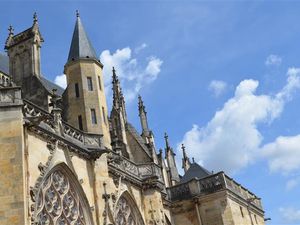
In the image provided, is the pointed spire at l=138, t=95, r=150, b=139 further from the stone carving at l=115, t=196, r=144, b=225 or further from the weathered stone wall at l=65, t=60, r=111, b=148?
the stone carving at l=115, t=196, r=144, b=225

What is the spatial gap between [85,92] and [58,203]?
6.19 meters

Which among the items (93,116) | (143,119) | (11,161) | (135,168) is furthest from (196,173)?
(11,161)

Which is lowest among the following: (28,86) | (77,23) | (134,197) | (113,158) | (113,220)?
(113,220)

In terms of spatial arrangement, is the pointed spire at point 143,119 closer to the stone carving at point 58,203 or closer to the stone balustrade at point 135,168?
the stone balustrade at point 135,168

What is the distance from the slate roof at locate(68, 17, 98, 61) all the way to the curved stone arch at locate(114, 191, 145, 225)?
6.19 metres

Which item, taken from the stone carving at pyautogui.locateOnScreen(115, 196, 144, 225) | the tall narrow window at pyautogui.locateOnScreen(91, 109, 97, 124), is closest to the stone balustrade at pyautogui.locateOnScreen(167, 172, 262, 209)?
the stone carving at pyautogui.locateOnScreen(115, 196, 144, 225)

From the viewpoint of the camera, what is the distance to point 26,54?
22734 mm

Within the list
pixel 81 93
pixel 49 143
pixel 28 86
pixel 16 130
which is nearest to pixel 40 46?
pixel 28 86

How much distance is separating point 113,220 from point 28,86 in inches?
356

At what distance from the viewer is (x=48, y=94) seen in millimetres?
20891

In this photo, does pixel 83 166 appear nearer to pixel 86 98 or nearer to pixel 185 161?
pixel 86 98

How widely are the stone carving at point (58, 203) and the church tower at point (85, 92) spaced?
3906mm

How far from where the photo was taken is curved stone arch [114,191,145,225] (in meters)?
17.5

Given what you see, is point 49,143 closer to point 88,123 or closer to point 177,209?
point 88,123
